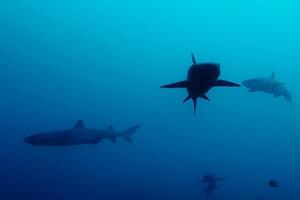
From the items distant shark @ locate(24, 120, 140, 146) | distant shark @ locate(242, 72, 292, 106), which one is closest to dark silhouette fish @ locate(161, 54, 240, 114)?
distant shark @ locate(242, 72, 292, 106)

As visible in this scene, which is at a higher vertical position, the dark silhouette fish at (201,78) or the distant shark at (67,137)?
the distant shark at (67,137)

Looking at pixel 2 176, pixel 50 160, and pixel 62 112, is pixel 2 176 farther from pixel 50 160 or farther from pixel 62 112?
pixel 62 112

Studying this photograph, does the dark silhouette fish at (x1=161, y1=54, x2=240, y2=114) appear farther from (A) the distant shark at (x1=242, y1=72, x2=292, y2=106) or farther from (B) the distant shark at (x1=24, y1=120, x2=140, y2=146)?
(B) the distant shark at (x1=24, y1=120, x2=140, y2=146)

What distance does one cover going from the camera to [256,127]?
3049 inches

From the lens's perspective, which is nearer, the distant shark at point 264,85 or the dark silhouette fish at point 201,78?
the dark silhouette fish at point 201,78

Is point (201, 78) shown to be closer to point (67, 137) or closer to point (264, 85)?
point (264, 85)

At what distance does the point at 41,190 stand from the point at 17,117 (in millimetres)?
41675

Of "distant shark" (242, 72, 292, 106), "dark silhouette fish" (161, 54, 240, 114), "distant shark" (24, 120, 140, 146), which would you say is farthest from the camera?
"distant shark" (24, 120, 140, 146)

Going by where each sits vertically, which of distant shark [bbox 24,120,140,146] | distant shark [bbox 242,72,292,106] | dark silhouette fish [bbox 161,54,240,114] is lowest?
dark silhouette fish [bbox 161,54,240,114]

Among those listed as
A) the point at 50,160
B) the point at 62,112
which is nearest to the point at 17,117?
the point at 62,112

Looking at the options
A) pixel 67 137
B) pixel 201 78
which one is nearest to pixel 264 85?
pixel 67 137

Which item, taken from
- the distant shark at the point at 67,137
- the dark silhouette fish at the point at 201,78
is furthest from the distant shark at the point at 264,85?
the dark silhouette fish at the point at 201,78

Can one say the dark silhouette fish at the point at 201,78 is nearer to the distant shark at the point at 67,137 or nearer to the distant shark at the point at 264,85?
the distant shark at the point at 264,85

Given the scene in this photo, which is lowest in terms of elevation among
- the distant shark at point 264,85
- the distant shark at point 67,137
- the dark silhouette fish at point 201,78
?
the dark silhouette fish at point 201,78
